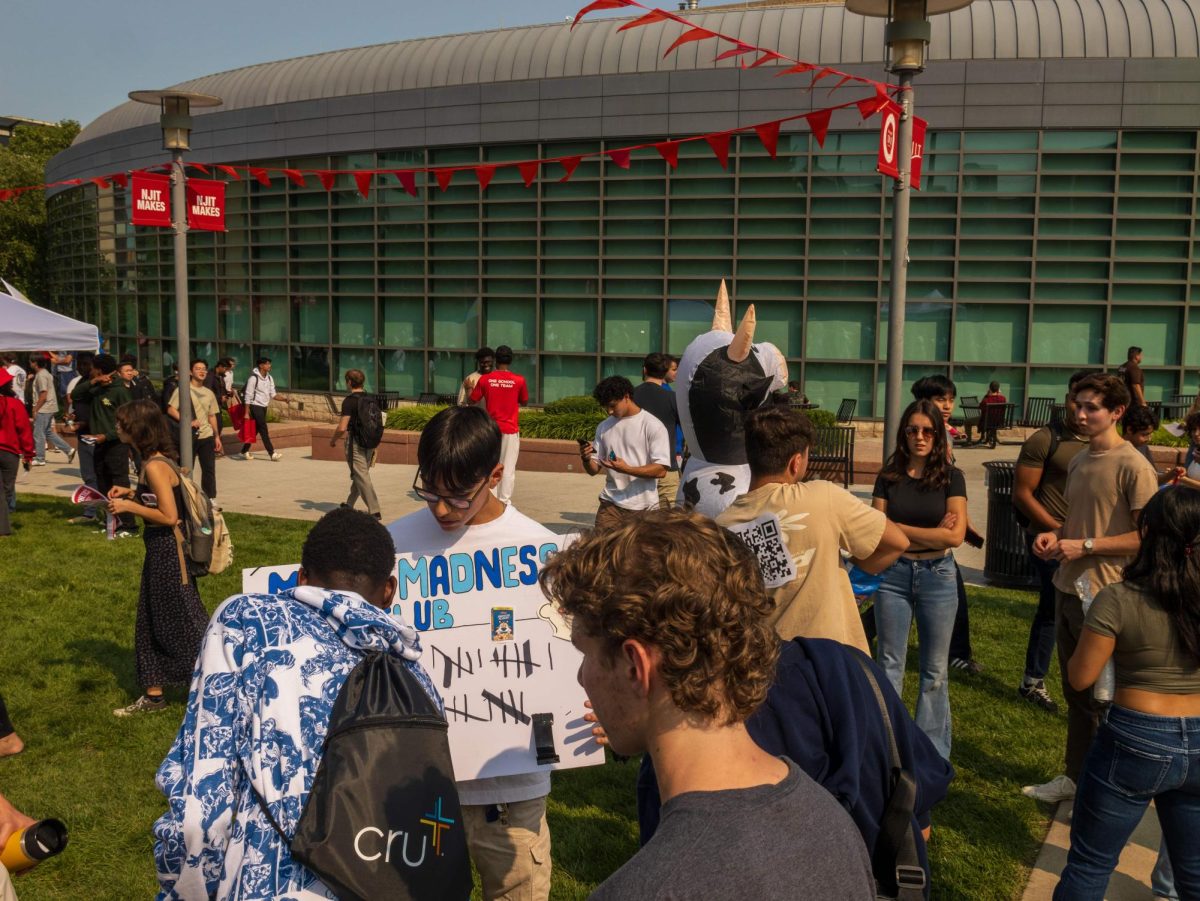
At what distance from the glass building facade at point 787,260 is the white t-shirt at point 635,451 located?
14.1 metres

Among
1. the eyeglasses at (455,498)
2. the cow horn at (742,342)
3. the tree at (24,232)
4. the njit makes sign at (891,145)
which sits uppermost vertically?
the tree at (24,232)

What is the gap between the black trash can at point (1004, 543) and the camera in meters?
8.92

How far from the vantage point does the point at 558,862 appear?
15.5 feet

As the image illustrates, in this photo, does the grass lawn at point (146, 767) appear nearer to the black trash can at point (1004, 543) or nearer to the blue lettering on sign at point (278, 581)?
the black trash can at point (1004, 543)

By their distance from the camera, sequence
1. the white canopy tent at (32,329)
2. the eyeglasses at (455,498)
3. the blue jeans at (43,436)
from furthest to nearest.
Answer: the blue jeans at (43,436), the white canopy tent at (32,329), the eyeglasses at (455,498)

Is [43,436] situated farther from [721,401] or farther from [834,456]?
[721,401]

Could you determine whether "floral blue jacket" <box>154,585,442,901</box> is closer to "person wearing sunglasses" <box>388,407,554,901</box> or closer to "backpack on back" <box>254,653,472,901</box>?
"backpack on back" <box>254,653,472,901</box>

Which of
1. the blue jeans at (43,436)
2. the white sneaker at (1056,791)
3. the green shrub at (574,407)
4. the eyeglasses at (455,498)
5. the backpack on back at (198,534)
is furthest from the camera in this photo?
the green shrub at (574,407)

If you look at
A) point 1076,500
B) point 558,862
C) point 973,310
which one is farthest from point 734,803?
point 973,310

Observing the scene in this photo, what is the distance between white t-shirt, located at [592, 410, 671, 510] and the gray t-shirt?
6126 mm

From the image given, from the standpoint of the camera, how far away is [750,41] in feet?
→ 69.0

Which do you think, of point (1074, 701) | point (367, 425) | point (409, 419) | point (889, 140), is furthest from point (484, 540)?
point (409, 419)

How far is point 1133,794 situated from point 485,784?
2.15m

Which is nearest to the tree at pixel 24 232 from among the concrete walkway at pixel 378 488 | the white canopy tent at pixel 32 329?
the concrete walkway at pixel 378 488
